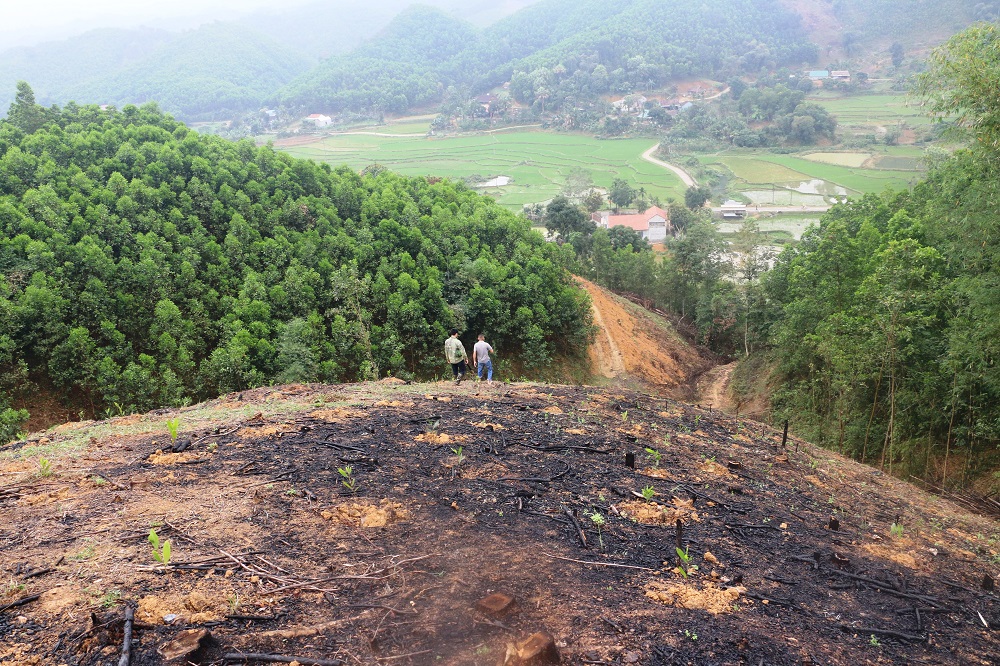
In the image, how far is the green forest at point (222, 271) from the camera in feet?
61.3

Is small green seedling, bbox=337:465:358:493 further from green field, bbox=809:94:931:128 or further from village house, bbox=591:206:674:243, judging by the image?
green field, bbox=809:94:931:128

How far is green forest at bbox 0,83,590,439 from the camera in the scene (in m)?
18.7

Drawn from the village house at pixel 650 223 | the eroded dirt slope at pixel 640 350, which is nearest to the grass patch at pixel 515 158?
the village house at pixel 650 223

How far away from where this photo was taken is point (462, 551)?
Result: 5910mm

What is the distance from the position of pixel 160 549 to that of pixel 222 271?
1971cm

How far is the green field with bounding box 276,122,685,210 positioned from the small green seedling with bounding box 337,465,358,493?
202 ft

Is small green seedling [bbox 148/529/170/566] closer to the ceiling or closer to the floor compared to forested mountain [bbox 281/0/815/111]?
closer to the floor

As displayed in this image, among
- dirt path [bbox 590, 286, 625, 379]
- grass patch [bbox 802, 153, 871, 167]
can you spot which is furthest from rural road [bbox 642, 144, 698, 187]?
dirt path [bbox 590, 286, 625, 379]

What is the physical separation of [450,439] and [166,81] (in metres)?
168

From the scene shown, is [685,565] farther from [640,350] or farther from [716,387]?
[640,350]

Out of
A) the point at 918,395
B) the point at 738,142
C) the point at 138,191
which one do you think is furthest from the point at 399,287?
the point at 738,142

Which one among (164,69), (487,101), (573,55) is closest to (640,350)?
(487,101)

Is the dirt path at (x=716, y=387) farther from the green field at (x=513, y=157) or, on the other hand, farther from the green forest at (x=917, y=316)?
the green field at (x=513, y=157)

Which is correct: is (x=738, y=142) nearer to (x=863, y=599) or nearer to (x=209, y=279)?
(x=209, y=279)
